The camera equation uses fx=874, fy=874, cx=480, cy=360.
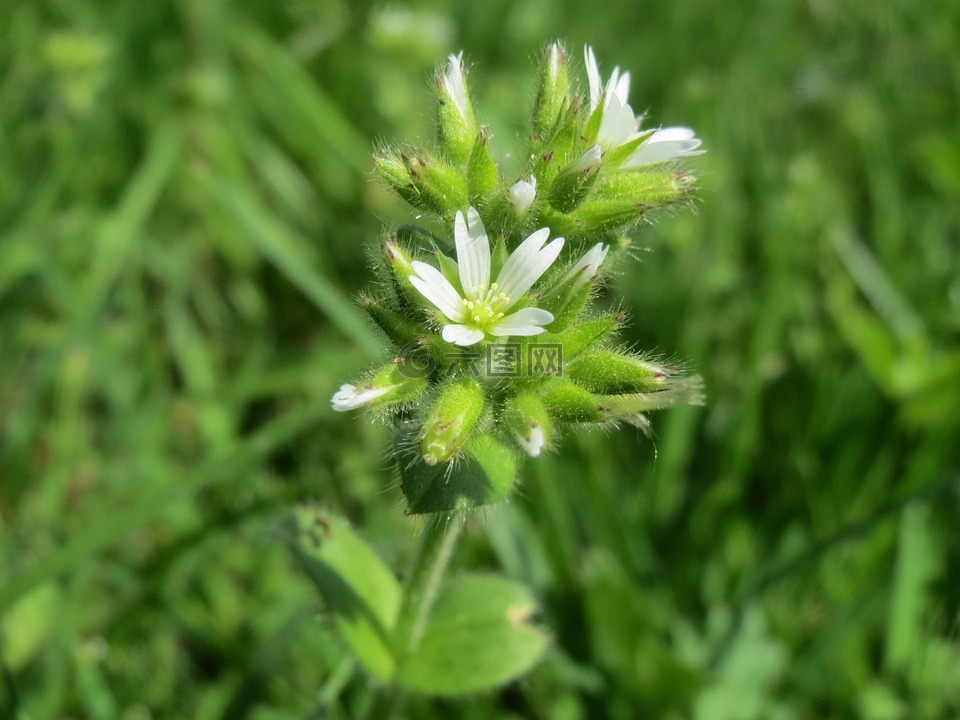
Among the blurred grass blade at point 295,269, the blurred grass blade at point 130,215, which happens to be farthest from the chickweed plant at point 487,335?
the blurred grass blade at point 130,215

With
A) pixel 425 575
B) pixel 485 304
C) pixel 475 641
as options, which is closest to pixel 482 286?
pixel 485 304

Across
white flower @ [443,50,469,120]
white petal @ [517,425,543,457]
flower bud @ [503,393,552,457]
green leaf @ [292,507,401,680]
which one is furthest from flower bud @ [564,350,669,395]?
green leaf @ [292,507,401,680]

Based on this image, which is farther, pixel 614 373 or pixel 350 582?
pixel 350 582

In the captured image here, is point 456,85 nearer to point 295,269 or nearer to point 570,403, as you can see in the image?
point 570,403

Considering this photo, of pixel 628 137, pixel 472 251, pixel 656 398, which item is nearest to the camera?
pixel 472 251

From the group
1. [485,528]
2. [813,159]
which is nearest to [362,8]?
[813,159]

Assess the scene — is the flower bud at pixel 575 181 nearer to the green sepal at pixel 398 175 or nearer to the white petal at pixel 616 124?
the white petal at pixel 616 124
